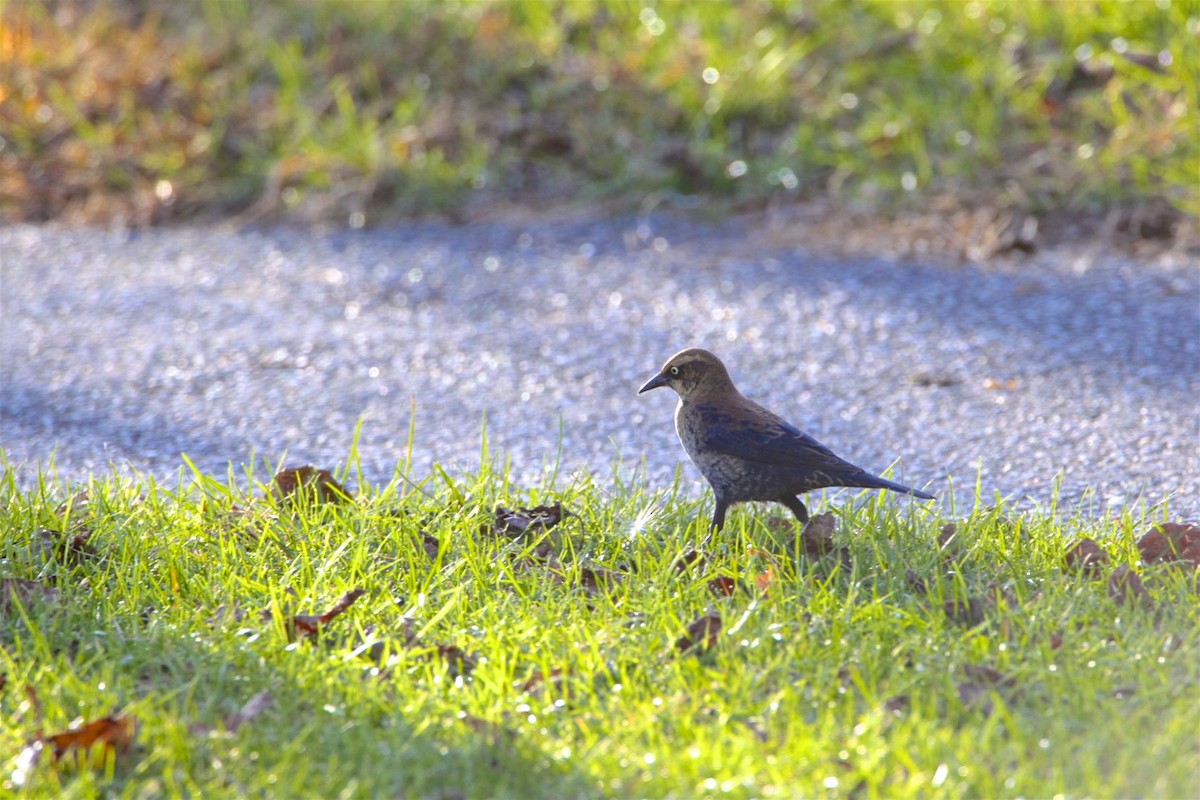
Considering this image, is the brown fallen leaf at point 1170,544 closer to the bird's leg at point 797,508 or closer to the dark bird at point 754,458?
the dark bird at point 754,458

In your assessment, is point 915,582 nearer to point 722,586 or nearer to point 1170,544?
point 722,586

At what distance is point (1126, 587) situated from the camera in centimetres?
366

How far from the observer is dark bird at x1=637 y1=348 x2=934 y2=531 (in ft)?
13.5

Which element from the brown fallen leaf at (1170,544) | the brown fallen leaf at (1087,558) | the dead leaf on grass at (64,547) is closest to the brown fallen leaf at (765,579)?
the brown fallen leaf at (1087,558)

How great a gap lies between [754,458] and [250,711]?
1585 millimetres

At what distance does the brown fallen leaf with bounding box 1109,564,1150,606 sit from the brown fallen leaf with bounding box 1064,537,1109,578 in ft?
0.23

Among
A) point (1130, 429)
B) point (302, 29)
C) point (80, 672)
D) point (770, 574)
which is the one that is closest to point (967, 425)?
point (1130, 429)

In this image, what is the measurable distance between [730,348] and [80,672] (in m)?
3.42

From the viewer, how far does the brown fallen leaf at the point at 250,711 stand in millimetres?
3191

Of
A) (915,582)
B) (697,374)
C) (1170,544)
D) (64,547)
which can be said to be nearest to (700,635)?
(915,582)

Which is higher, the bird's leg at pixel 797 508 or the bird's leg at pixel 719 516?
the bird's leg at pixel 797 508

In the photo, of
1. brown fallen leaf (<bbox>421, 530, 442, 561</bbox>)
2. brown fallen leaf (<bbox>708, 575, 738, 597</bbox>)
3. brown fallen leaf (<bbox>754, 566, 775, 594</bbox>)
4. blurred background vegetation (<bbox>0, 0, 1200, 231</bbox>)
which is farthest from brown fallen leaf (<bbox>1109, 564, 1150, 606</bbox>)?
blurred background vegetation (<bbox>0, 0, 1200, 231</bbox>)

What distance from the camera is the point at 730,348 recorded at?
Result: 622cm

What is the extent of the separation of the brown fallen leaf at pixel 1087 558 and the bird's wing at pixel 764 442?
616mm
